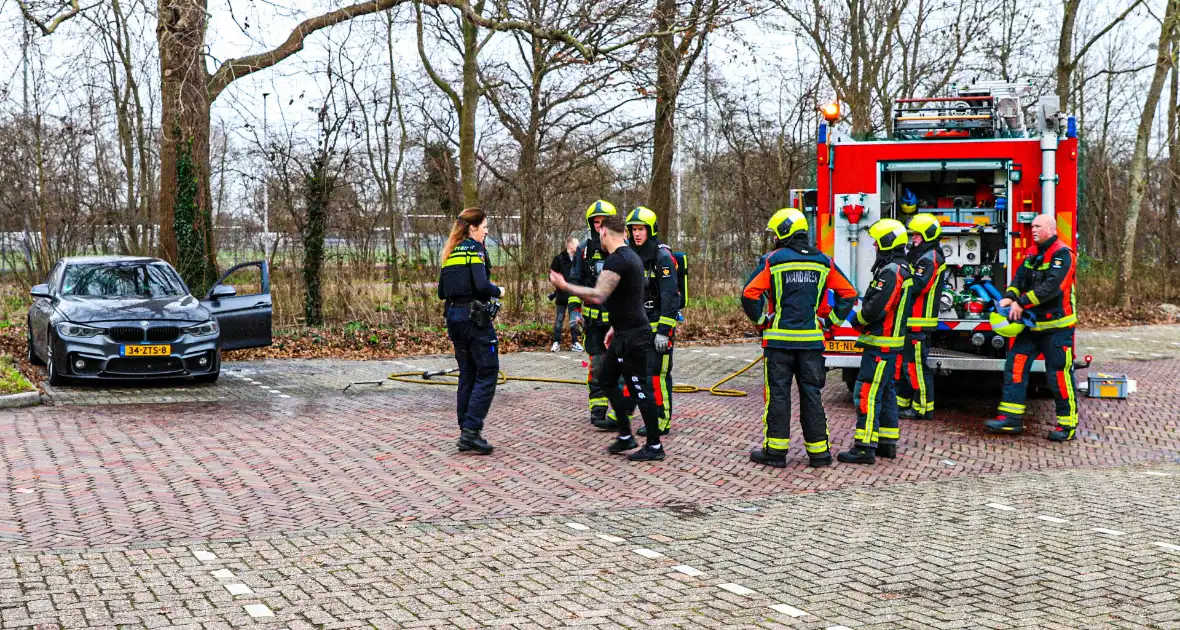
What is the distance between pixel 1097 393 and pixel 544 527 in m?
8.00

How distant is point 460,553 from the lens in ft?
19.3

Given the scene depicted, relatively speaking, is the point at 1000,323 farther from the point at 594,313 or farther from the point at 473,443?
the point at 473,443

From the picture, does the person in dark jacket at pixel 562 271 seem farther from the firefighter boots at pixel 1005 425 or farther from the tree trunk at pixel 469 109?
the firefighter boots at pixel 1005 425

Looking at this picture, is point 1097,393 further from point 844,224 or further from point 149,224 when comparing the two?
point 149,224

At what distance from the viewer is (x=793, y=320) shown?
812cm

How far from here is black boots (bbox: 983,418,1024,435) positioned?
985 centimetres

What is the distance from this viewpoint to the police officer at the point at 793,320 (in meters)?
8.12

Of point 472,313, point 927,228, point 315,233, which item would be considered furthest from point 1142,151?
point 472,313

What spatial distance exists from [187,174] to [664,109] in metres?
9.30

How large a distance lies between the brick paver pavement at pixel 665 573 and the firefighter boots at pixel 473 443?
2.09 m

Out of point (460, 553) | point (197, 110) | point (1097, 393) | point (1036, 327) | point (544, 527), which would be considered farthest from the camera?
point (197, 110)

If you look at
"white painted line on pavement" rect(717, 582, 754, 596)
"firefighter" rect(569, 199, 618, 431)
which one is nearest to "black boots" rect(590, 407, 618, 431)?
"firefighter" rect(569, 199, 618, 431)

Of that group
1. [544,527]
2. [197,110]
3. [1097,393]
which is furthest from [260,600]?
[197,110]

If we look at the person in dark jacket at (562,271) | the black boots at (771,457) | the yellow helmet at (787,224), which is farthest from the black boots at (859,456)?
the person in dark jacket at (562,271)
